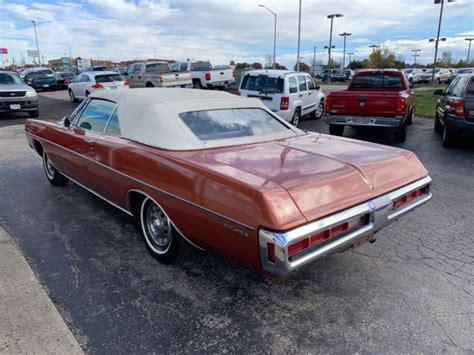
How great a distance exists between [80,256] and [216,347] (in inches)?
72.5

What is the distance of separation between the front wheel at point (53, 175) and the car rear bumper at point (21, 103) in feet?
28.4

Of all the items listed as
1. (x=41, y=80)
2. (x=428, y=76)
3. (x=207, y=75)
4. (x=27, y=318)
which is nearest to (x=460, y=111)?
(x=27, y=318)

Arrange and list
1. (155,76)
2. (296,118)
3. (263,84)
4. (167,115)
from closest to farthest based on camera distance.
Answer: (167,115) → (263,84) → (296,118) → (155,76)

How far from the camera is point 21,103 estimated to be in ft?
42.8

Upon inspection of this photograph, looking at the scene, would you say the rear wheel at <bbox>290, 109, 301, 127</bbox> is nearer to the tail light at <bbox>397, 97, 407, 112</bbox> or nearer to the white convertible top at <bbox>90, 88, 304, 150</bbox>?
the tail light at <bbox>397, 97, 407, 112</bbox>

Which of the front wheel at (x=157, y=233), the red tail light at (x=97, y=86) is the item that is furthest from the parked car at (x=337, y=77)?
the front wheel at (x=157, y=233)

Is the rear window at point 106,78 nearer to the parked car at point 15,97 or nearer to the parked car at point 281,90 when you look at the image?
the parked car at point 15,97

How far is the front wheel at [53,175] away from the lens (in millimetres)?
5714

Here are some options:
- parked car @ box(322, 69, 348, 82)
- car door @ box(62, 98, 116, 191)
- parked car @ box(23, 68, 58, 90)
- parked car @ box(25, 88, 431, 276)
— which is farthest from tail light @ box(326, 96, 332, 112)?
parked car @ box(322, 69, 348, 82)

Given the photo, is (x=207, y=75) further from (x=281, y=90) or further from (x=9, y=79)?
(x=281, y=90)

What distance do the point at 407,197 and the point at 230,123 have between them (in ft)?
5.82

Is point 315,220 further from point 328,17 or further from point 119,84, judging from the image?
point 328,17

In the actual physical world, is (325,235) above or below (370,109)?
below

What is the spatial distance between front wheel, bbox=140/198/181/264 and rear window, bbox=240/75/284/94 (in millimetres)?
7671
